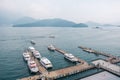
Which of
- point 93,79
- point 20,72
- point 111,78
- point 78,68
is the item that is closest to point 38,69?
point 20,72

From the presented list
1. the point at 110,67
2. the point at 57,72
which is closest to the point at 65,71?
the point at 57,72

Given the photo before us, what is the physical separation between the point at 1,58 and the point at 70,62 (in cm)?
4794

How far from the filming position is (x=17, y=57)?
337 feet

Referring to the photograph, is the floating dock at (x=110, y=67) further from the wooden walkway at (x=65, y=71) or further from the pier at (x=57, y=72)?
the wooden walkway at (x=65, y=71)

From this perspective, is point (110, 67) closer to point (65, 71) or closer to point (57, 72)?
point (65, 71)

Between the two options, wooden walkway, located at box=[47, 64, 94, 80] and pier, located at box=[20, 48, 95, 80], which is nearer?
pier, located at box=[20, 48, 95, 80]

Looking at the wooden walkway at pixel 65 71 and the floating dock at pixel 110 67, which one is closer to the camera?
the wooden walkway at pixel 65 71

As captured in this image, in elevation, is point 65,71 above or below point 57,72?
below

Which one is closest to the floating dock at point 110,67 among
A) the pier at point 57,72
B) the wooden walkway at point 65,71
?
the pier at point 57,72

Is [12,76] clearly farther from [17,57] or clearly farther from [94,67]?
Result: [94,67]

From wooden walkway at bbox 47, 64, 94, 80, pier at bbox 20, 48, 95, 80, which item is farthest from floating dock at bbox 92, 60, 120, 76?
wooden walkway at bbox 47, 64, 94, 80

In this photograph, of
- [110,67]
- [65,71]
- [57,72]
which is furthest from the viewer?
[110,67]

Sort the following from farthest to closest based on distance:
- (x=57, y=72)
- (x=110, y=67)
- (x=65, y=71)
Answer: (x=110, y=67)
(x=65, y=71)
(x=57, y=72)

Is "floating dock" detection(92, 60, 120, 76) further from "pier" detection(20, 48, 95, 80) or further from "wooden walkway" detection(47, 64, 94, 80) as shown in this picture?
"wooden walkway" detection(47, 64, 94, 80)
